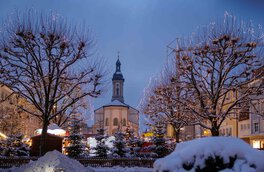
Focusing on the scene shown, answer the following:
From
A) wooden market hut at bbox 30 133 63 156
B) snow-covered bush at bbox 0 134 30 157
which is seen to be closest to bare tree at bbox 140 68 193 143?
wooden market hut at bbox 30 133 63 156

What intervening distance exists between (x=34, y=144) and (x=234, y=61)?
48.3ft

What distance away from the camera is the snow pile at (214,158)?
7.23 meters

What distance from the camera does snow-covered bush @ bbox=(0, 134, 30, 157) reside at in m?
28.0

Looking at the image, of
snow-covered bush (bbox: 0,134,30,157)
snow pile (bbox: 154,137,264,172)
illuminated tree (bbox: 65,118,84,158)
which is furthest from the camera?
illuminated tree (bbox: 65,118,84,158)

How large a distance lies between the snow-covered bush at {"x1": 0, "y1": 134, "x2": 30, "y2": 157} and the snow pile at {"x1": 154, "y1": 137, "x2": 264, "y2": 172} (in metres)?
22.7

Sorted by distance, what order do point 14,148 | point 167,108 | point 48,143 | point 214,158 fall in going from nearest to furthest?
1. point 214,158
2. point 48,143
3. point 14,148
4. point 167,108

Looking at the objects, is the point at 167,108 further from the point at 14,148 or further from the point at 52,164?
the point at 52,164

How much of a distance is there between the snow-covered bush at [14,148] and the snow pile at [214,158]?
22.7 metres

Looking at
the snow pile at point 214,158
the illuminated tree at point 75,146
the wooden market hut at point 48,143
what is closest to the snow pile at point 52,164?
the snow pile at point 214,158

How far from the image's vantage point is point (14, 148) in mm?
28219

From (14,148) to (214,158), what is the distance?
76.7ft

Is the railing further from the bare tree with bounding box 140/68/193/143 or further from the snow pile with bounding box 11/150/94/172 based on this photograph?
the snow pile with bounding box 11/150/94/172

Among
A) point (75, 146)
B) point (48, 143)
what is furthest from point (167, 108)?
point (48, 143)

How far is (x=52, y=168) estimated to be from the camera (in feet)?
44.7
